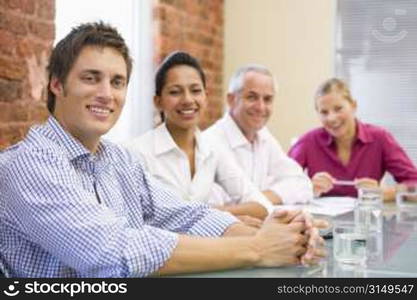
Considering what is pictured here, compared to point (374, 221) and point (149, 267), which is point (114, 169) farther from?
point (374, 221)

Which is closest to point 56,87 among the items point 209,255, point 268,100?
point 209,255

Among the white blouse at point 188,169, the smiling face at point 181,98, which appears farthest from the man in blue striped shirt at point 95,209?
the smiling face at point 181,98

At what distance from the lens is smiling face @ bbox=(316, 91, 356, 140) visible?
9.99 ft

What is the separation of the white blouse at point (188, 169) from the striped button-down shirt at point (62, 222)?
716mm

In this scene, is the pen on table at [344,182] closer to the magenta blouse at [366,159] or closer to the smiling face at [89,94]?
the magenta blouse at [366,159]

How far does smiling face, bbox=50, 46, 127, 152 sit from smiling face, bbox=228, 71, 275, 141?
1387mm

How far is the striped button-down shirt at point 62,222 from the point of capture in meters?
1.22

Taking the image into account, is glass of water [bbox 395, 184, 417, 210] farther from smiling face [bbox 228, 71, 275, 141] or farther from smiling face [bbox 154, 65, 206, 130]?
smiling face [bbox 154, 65, 206, 130]

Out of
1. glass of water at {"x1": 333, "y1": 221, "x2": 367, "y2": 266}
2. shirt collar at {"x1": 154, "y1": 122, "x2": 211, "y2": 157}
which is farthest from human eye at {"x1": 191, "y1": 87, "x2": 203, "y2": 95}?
glass of water at {"x1": 333, "y1": 221, "x2": 367, "y2": 266}

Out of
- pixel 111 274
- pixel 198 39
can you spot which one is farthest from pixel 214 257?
pixel 198 39

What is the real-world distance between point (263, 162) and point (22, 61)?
123 centimetres

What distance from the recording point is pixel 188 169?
2234mm

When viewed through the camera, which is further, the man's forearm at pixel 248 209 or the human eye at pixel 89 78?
the man's forearm at pixel 248 209

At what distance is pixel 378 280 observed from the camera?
4.13 feet
